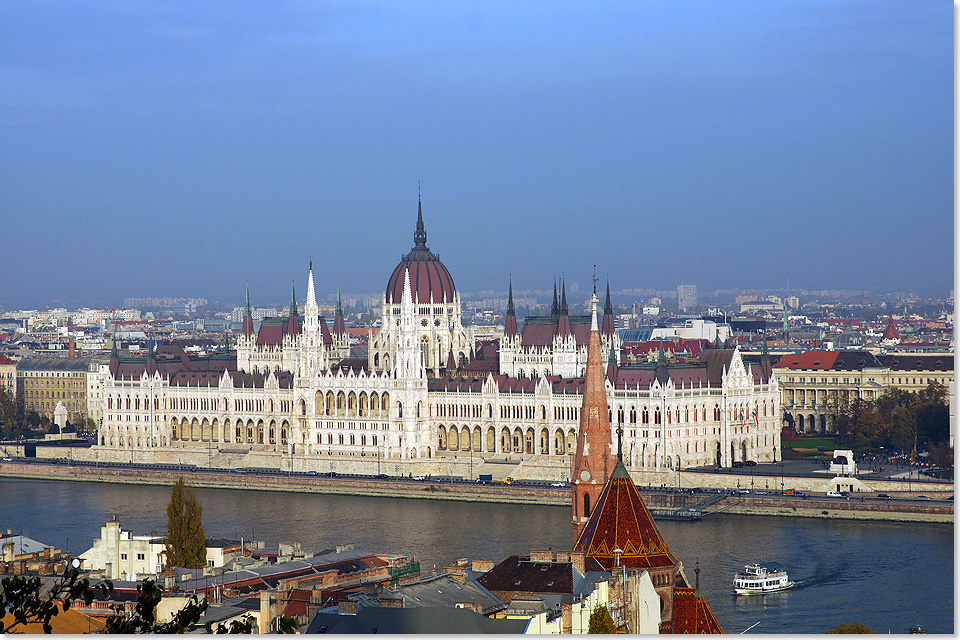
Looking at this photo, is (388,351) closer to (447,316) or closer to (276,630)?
(447,316)

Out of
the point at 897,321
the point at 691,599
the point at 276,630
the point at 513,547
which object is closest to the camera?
the point at 276,630

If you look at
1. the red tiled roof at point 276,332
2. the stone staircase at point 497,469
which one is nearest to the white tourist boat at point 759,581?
the stone staircase at point 497,469

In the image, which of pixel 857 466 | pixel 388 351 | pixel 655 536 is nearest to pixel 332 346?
pixel 388 351

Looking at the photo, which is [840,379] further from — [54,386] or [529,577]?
[529,577]

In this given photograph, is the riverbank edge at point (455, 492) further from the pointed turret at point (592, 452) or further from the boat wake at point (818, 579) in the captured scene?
the pointed turret at point (592, 452)

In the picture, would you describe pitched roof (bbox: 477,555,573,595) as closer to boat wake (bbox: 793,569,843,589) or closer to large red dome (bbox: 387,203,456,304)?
boat wake (bbox: 793,569,843,589)

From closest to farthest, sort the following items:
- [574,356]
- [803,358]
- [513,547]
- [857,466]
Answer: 1. [513,547]
2. [857,466]
3. [574,356]
4. [803,358]

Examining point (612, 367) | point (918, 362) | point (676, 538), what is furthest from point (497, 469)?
point (918, 362)
